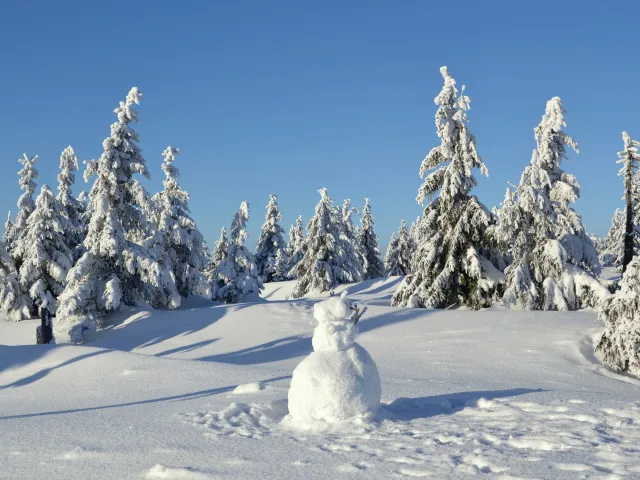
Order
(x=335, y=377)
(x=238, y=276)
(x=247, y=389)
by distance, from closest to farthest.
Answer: (x=335, y=377)
(x=247, y=389)
(x=238, y=276)

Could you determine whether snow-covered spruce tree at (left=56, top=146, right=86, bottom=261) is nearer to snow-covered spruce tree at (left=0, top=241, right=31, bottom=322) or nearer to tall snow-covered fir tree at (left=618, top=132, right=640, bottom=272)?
snow-covered spruce tree at (left=0, top=241, right=31, bottom=322)

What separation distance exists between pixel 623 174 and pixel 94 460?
2603cm

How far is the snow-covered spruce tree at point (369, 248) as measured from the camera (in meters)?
58.6

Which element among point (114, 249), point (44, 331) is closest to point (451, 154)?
point (114, 249)

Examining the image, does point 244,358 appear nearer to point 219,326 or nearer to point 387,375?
point 219,326

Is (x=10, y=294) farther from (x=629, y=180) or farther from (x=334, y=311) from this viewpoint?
(x=629, y=180)

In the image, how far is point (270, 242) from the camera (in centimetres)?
5562

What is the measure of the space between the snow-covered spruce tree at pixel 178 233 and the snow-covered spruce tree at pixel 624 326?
23084 mm

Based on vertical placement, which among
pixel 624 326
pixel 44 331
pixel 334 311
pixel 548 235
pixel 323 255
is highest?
pixel 323 255

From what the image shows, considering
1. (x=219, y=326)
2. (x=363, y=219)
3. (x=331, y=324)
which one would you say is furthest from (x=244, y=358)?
(x=363, y=219)

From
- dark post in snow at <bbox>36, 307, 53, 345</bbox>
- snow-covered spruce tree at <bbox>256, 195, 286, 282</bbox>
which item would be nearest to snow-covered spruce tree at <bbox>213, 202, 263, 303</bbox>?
snow-covered spruce tree at <bbox>256, 195, 286, 282</bbox>

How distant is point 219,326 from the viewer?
20.7m

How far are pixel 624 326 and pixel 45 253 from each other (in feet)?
78.9

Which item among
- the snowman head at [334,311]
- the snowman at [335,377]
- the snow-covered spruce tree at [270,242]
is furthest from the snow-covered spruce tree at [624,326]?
the snow-covered spruce tree at [270,242]
